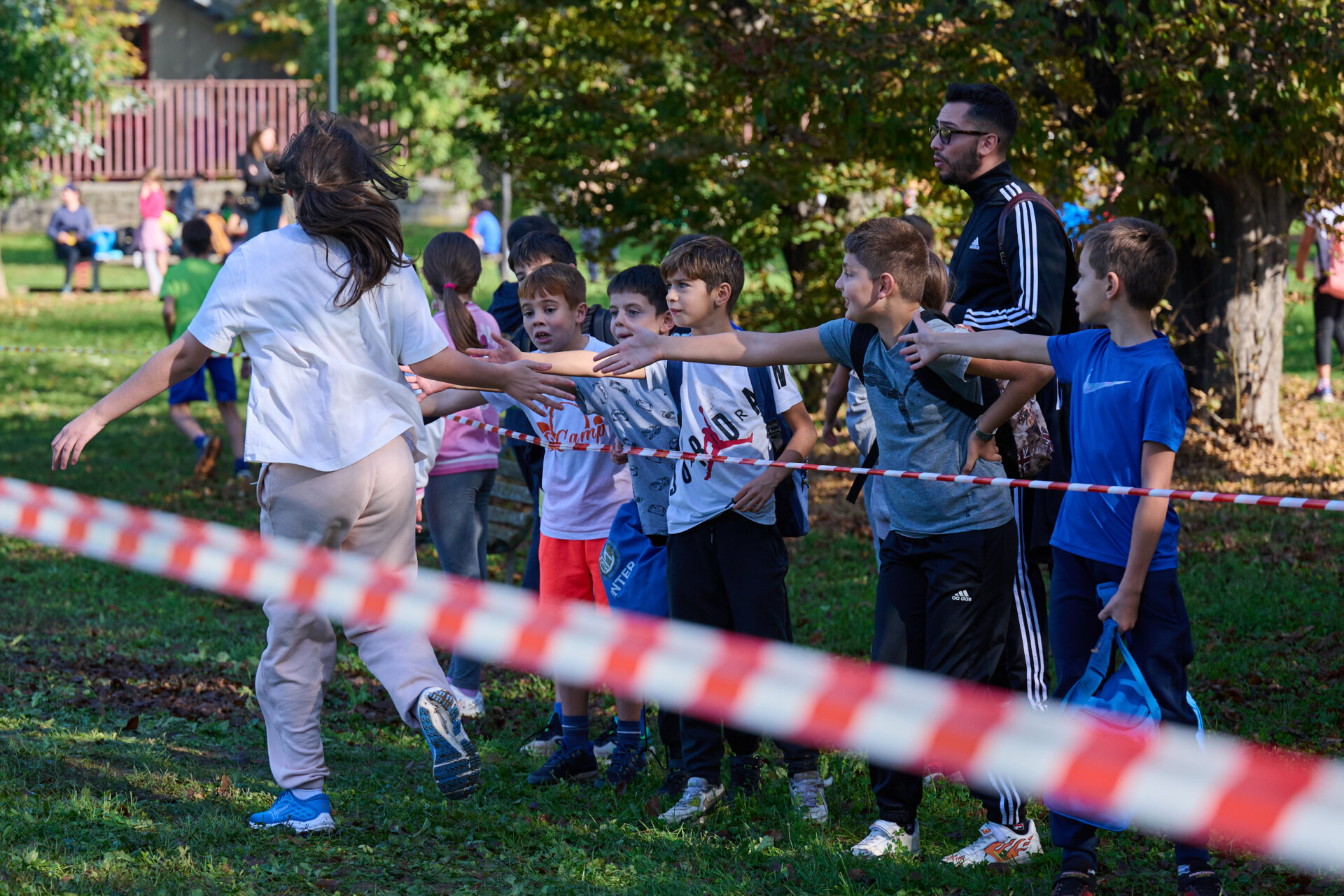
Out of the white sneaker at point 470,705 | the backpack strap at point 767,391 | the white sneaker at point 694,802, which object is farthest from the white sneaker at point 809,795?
the white sneaker at point 470,705

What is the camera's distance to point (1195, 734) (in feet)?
12.2

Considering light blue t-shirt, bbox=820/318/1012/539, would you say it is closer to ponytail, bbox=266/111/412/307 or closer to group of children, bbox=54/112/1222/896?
group of children, bbox=54/112/1222/896

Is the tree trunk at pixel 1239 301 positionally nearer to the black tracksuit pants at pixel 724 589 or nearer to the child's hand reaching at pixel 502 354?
the black tracksuit pants at pixel 724 589

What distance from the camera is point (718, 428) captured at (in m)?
4.67

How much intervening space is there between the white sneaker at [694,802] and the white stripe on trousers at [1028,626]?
45.1 inches

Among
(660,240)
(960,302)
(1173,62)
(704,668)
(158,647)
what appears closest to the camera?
(704,668)

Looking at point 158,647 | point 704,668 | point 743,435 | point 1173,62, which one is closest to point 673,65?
point 1173,62

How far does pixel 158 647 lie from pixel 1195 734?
5184 mm

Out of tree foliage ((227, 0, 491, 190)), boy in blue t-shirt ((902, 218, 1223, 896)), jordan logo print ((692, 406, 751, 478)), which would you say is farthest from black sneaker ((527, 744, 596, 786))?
tree foliage ((227, 0, 491, 190))

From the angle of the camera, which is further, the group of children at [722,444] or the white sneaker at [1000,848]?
the white sneaker at [1000,848]

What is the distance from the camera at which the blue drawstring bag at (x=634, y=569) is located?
4973 millimetres

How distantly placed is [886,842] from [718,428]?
1491mm

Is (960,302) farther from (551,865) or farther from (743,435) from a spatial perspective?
(551,865)

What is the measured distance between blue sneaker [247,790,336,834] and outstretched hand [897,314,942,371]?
243 centimetres
